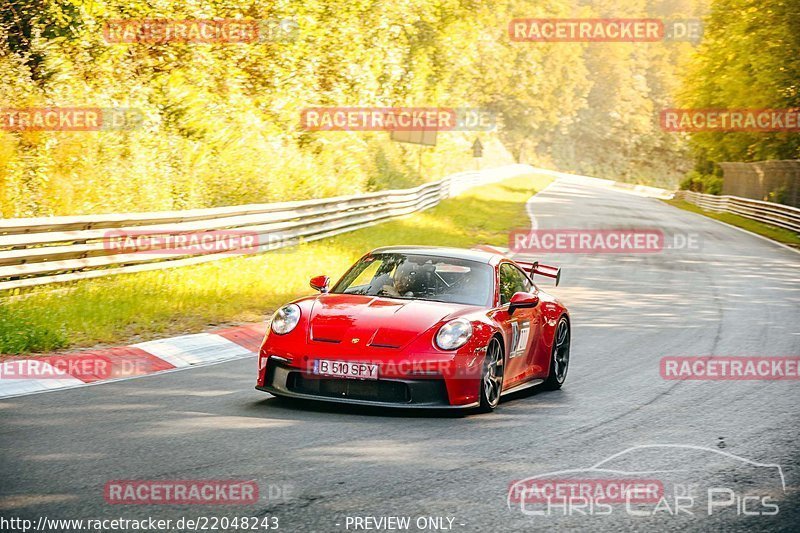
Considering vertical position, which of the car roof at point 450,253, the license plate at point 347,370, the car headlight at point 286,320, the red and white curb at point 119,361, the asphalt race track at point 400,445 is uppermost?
the car roof at point 450,253

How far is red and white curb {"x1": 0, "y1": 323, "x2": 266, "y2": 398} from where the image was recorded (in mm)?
8625

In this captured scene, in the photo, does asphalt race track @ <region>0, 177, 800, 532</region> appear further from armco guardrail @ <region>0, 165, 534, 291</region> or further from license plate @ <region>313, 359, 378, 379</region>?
armco guardrail @ <region>0, 165, 534, 291</region>

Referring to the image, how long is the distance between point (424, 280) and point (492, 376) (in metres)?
1.15

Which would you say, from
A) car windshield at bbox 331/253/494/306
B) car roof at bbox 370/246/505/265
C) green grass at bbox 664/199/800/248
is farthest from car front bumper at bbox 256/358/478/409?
green grass at bbox 664/199/800/248

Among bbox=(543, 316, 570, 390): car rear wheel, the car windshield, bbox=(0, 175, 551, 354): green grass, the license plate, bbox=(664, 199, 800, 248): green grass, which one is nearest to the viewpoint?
the license plate

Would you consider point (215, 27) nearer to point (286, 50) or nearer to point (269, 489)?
point (286, 50)

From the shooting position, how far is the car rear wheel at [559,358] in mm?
9859

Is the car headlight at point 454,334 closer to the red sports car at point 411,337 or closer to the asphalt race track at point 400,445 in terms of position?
the red sports car at point 411,337

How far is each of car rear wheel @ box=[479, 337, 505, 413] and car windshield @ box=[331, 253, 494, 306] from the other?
51 centimetres

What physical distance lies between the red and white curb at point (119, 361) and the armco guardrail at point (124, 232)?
161 cm

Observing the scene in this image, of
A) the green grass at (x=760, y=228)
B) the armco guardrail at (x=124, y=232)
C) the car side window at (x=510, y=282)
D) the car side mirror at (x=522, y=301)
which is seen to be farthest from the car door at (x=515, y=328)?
the green grass at (x=760, y=228)

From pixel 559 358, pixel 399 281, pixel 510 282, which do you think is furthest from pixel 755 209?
pixel 399 281

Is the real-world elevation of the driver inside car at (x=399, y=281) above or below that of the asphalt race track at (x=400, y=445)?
above

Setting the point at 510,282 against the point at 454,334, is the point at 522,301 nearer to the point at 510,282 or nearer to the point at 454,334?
the point at 510,282
